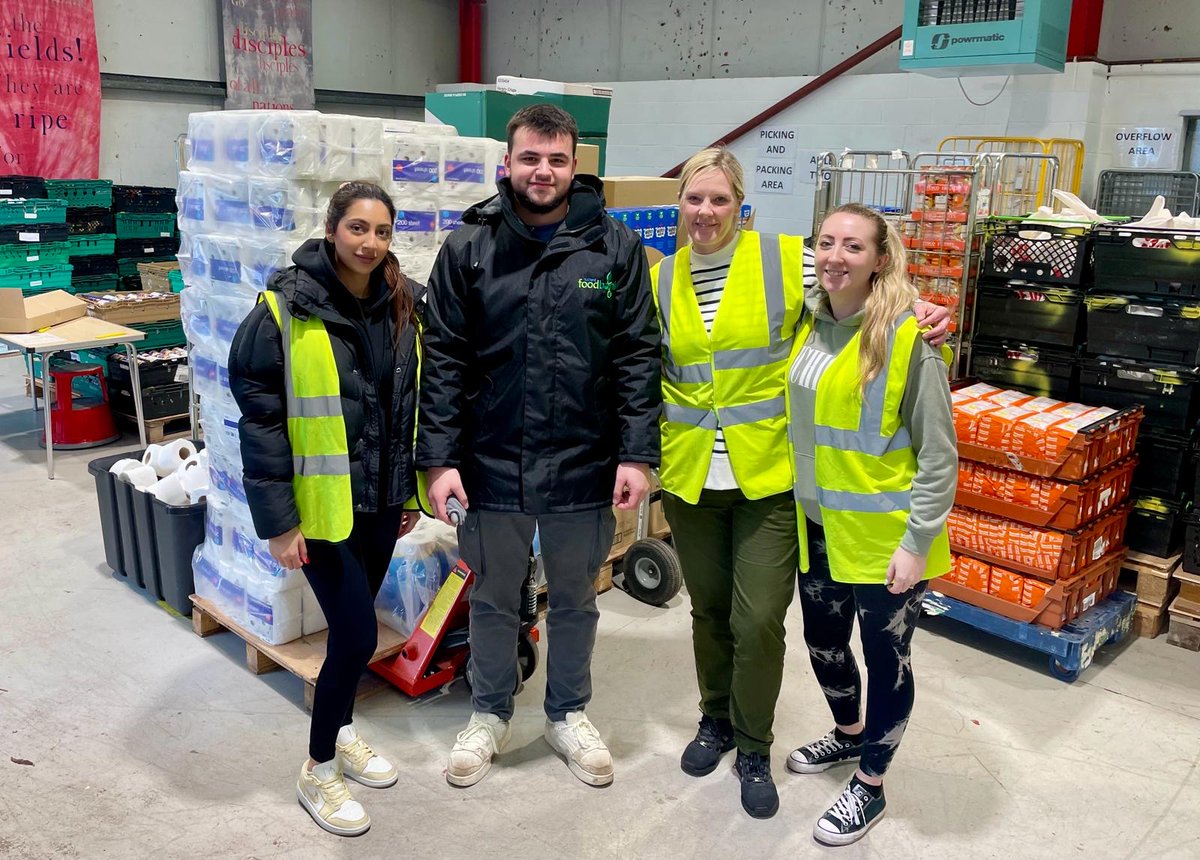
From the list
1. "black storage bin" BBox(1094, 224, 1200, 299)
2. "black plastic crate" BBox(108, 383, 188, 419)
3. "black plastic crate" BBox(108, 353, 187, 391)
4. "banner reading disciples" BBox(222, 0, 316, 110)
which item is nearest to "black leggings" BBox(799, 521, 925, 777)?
"black storage bin" BBox(1094, 224, 1200, 299)

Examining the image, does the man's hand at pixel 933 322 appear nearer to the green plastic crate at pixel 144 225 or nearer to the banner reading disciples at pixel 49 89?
the green plastic crate at pixel 144 225

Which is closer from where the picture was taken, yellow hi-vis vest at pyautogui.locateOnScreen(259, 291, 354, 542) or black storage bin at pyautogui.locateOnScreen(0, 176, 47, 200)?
yellow hi-vis vest at pyautogui.locateOnScreen(259, 291, 354, 542)

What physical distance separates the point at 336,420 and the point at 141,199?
6.42m

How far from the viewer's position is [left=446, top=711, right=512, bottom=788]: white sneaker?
2805 mm

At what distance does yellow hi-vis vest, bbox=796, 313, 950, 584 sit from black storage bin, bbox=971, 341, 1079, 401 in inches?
77.7

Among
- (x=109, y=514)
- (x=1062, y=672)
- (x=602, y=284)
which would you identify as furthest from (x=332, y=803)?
(x=1062, y=672)

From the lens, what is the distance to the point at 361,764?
279 centimetres

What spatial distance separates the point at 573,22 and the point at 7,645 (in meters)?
8.38

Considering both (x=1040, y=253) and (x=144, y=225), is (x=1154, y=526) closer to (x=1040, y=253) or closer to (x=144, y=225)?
A: (x=1040, y=253)

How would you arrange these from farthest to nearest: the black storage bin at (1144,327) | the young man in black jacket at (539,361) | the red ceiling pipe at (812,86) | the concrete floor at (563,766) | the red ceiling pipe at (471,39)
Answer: the red ceiling pipe at (471,39), the red ceiling pipe at (812,86), the black storage bin at (1144,327), the concrete floor at (563,766), the young man in black jacket at (539,361)

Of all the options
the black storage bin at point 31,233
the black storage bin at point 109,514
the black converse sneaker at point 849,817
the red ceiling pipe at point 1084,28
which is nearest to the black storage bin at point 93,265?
the black storage bin at point 31,233

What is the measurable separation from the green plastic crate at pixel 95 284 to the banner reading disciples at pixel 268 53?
257cm

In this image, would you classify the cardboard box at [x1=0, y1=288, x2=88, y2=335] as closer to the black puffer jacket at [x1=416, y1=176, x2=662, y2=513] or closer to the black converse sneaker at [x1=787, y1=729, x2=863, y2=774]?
the black puffer jacket at [x1=416, y1=176, x2=662, y2=513]

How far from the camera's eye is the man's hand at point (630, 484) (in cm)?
260
